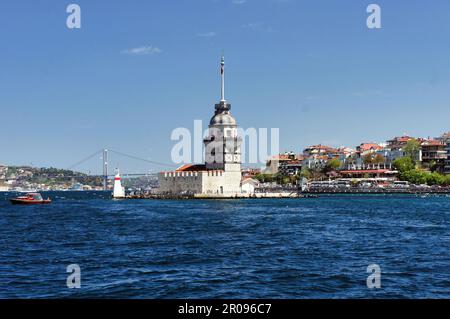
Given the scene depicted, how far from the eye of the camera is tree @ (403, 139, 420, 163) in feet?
402

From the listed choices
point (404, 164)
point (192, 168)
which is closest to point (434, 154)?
point (404, 164)

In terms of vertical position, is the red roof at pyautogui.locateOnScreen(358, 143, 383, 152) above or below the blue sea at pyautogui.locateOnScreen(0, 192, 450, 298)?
above

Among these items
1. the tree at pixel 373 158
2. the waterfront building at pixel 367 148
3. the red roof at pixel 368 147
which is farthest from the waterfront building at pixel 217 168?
the red roof at pixel 368 147

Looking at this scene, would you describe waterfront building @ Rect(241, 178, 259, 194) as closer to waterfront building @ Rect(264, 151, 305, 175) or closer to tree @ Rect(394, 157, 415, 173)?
tree @ Rect(394, 157, 415, 173)

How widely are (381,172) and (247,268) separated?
112800 mm

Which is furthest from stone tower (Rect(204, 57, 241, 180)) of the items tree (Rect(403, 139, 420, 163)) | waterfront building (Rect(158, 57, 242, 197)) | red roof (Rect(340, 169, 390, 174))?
tree (Rect(403, 139, 420, 163))

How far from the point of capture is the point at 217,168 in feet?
289

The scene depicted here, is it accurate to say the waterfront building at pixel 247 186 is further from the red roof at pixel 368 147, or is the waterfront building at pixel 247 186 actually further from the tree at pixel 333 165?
the red roof at pixel 368 147

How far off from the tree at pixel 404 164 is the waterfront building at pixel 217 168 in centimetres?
4629

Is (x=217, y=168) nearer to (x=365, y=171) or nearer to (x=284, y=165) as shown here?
(x=365, y=171)

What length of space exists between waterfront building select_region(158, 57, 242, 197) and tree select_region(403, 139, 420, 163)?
51155mm

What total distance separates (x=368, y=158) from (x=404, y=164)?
1492 cm

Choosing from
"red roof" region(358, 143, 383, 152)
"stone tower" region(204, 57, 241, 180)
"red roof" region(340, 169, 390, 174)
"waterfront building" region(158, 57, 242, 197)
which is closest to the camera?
"waterfront building" region(158, 57, 242, 197)
